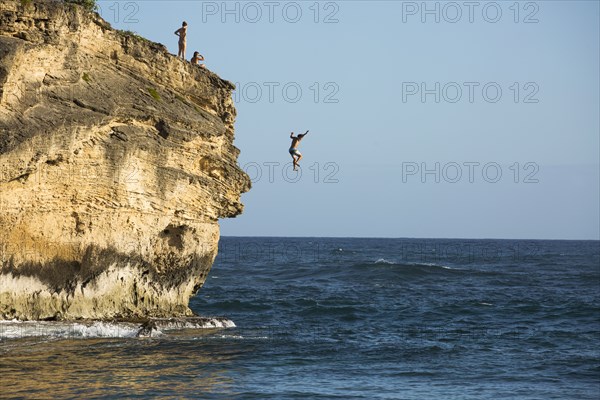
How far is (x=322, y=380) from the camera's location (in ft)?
70.1

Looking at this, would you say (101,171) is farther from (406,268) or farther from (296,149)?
(406,268)

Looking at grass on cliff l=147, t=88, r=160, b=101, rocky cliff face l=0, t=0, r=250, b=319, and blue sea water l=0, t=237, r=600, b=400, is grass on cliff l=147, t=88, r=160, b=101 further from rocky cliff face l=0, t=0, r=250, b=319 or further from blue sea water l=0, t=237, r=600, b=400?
blue sea water l=0, t=237, r=600, b=400

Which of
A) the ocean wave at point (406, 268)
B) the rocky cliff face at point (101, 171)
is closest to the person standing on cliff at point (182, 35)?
the rocky cliff face at point (101, 171)

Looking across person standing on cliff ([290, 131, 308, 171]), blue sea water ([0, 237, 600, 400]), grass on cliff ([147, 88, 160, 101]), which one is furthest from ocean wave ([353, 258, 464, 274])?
grass on cliff ([147, 88, 160, 101])

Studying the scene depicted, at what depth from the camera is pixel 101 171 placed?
79.2 ft

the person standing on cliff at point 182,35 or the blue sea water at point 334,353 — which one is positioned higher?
the person standing on cliff at point 182,35

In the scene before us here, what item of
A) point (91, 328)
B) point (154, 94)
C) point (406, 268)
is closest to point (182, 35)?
point (154, 94)

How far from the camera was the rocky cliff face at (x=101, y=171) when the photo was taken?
22.4 metres

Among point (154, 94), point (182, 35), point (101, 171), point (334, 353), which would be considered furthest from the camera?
point (182, 35)

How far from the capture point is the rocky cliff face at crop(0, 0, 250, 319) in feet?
73.5

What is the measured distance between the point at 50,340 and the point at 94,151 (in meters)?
4.91

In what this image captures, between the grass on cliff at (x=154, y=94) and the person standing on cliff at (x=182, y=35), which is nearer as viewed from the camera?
the grass on cliff at (x=154, y=94)

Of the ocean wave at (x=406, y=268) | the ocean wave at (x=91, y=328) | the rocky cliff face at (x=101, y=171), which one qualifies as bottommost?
the ocean wave at (x=91, y=328)

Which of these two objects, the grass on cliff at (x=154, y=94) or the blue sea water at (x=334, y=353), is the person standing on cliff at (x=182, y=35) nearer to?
the grass on cliff at (x=154, y=94)
